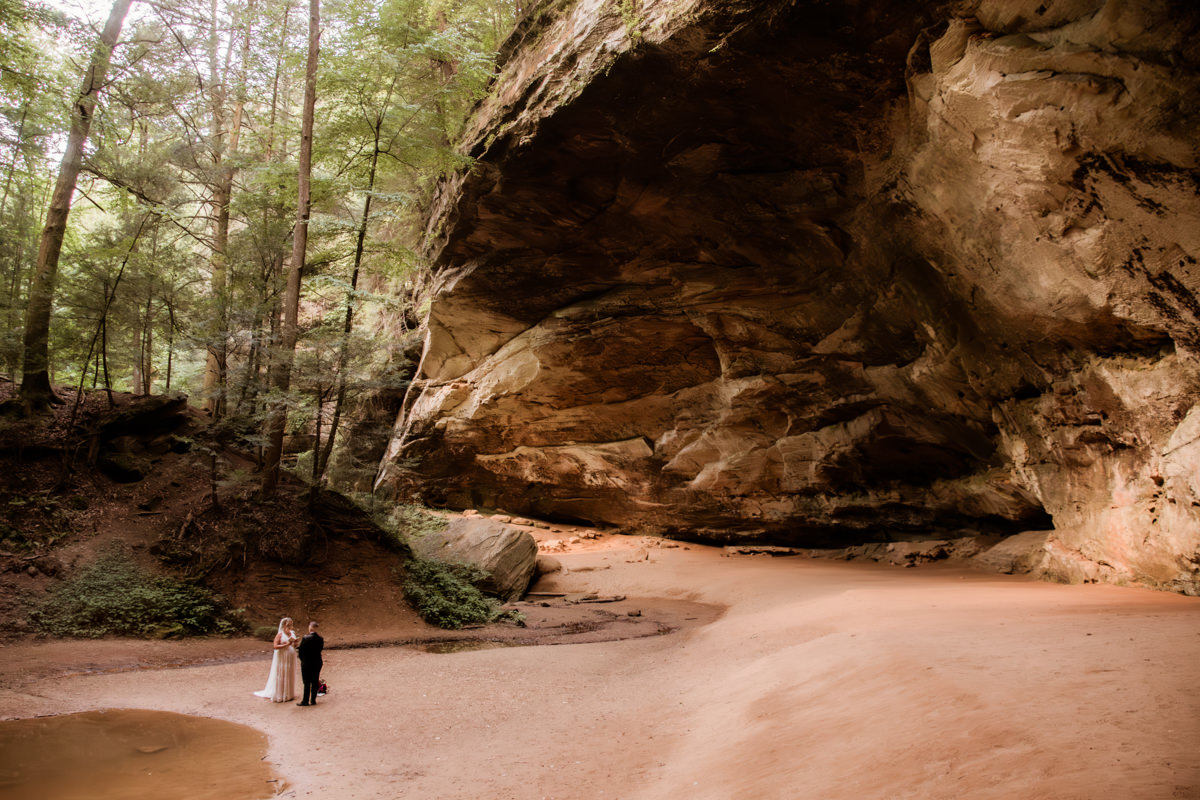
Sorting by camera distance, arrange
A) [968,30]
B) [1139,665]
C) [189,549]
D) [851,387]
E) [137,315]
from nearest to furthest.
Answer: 1. [1139,665]
2. [968,30]
3. [189,549]
4. [137,315]
5. [851,387]

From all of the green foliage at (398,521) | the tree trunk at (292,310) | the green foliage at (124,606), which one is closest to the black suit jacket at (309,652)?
the green foliage at (124,606)

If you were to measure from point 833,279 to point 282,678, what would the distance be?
12.9 m

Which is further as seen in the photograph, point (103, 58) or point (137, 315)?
point (137, 315)

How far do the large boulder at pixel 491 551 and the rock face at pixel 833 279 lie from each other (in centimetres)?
548

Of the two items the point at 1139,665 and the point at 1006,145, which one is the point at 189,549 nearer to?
the point at 1139,665

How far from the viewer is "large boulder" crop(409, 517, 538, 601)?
1414 centimetres

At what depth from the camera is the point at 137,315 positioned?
47.9 ft

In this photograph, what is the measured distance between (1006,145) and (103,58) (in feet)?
52.8

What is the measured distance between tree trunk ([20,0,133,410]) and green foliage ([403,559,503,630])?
810cm

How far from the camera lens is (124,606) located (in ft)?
31.1

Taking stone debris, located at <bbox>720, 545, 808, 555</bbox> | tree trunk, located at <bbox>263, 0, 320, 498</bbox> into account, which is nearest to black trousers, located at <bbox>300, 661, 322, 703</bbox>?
tree trunk, located at <bbox>263, 0, 320, 498</bbox>

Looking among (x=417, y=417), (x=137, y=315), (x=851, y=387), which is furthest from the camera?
(x=417, y=417)

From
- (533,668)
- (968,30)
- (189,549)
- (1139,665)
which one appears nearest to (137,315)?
(189,549)

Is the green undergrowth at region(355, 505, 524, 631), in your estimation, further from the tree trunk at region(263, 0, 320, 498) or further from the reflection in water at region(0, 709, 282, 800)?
the reflection in water at region(0, 709, 282, 800)
